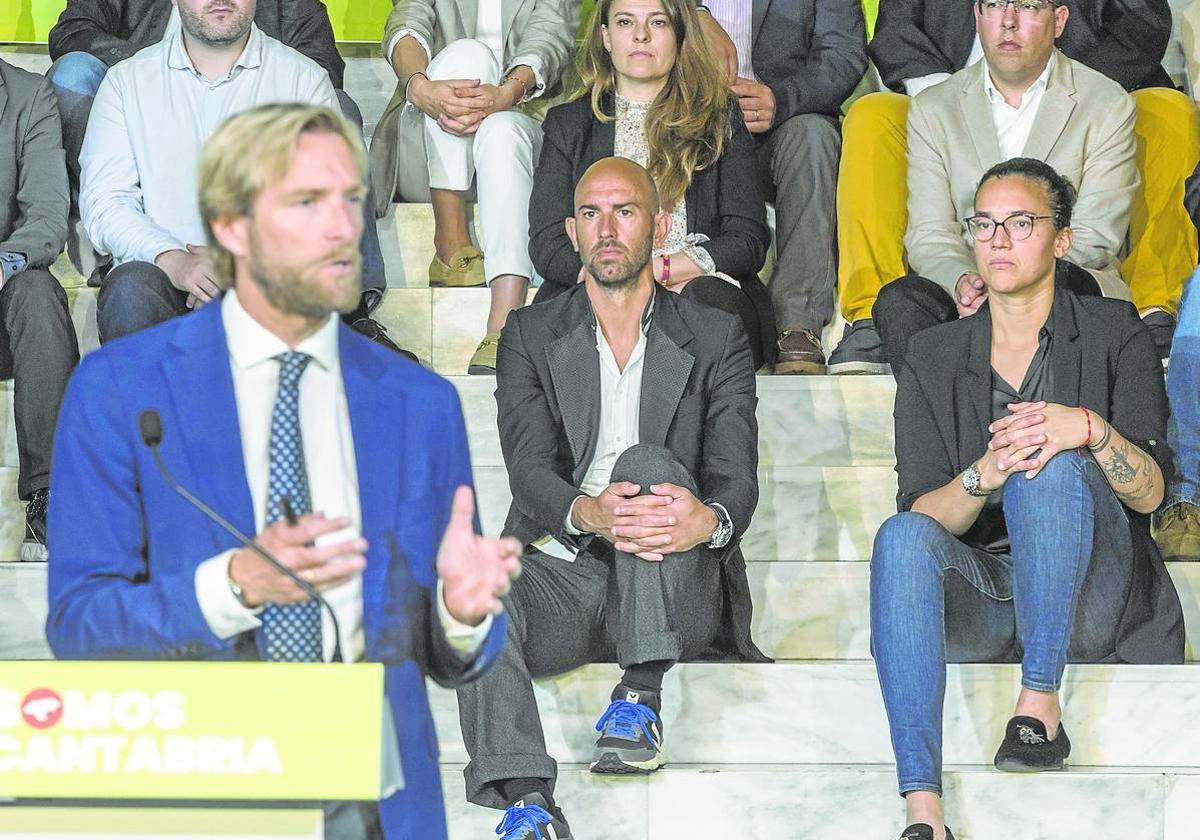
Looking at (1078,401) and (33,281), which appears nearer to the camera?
(1078,401)

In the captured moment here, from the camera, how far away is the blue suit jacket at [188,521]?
4.41 feet

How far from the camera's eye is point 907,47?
3.73 metres

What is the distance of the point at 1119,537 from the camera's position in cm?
256

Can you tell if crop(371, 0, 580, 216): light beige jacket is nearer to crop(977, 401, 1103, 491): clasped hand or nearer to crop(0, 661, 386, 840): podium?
crop(977, 401, 1103, 491): clasped hand

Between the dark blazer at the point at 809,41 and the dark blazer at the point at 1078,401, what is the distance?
1.05m

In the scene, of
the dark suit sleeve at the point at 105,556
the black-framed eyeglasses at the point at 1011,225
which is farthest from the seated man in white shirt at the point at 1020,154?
the dark suit sleeve at the point at 105,556

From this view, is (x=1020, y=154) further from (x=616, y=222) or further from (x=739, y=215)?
(x=616, y=222)

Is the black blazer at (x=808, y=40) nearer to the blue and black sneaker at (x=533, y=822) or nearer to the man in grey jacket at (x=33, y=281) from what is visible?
the man in grey jacket at (x=33, y=281)

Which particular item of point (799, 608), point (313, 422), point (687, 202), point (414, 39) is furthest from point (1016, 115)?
point (313, 422)

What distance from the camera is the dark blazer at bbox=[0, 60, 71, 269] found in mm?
3291

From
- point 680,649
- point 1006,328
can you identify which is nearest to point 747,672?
point 680,649

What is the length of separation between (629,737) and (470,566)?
3.69ft

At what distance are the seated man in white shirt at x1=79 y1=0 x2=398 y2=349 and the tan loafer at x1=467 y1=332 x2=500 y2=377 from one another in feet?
0.62

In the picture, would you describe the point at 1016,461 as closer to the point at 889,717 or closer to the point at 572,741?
the point at 889,717
